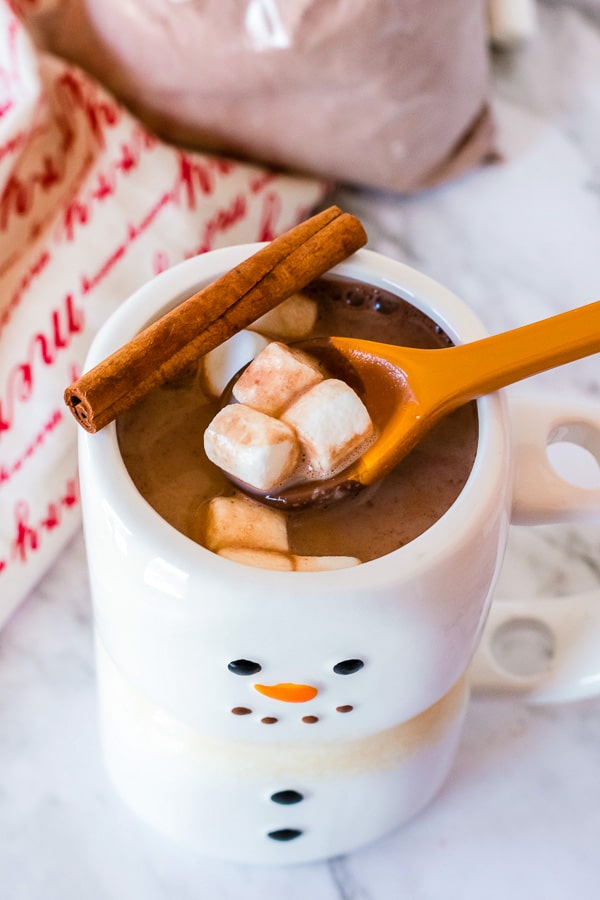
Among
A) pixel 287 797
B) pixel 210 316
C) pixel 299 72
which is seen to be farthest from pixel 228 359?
pixel 299 72

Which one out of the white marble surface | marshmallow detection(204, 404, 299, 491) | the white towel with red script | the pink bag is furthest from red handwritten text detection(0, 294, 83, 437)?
marshmallow detection(204, 404, 299, 491)

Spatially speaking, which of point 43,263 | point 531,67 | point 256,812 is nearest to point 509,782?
point 256,812

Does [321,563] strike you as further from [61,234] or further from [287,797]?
[61,234]

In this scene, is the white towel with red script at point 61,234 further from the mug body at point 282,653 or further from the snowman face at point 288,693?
the snowman face at point 288,693

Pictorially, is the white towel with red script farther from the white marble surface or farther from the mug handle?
the mug handle

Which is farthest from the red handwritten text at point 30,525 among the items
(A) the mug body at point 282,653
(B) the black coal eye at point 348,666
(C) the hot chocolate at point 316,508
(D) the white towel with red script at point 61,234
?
(B) the black coal eye at point 348,666
